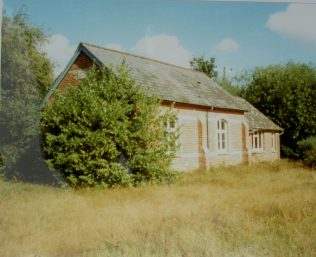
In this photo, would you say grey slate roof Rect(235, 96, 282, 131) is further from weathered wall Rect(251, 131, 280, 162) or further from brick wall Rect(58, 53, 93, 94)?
brick wall Rect(58, 53, 93, 94)

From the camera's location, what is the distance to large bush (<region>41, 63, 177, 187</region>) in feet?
41.2

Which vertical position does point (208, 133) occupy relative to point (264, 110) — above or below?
below

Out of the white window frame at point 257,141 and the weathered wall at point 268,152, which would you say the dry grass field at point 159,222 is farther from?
the white window frame at point 257,141

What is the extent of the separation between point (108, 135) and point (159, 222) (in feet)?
18.1

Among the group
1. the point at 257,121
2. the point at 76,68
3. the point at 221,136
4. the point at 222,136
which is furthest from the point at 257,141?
the point at 76,68

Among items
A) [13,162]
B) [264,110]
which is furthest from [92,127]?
[264,110]

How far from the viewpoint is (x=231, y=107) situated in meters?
22.1

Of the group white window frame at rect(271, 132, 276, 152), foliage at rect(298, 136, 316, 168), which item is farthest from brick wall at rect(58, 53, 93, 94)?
white window frame at rect(271, 132, 276, 152)

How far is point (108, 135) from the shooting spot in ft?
42.0

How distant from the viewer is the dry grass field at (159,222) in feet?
20.5

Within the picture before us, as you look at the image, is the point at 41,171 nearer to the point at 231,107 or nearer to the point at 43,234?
the point at 43,234

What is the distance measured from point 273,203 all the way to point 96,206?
16.3ft

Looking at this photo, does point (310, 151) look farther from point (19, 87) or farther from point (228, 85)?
point (228, 85)

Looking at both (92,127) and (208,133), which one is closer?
(92,127)
